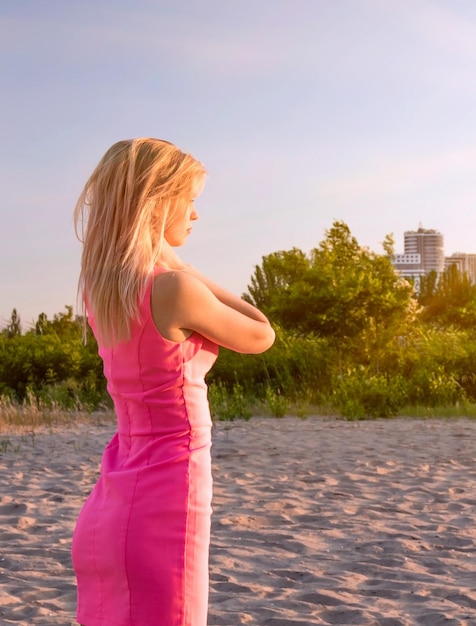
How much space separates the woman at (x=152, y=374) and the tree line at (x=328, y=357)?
38.5 ft

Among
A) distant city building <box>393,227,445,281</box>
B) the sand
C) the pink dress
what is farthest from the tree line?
distant city building <box>393,227,445,281</box>

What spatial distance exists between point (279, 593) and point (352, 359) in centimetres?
1320

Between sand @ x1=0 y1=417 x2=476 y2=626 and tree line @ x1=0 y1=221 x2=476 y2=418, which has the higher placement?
tree line @ x1=0 y1=221 x2=476 y2=418

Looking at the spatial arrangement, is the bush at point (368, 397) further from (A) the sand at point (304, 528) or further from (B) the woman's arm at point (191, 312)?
(B) the woman's arm at point (191, 312)

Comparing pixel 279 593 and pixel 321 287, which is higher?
pixel 321 287

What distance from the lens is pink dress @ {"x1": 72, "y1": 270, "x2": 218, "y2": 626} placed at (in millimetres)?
1925

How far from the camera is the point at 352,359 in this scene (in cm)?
1758

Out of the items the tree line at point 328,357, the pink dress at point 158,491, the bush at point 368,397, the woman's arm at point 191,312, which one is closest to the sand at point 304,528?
the pink dress at point 158,491

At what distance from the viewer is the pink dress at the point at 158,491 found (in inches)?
75.8

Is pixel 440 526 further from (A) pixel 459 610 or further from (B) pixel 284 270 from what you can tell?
(B) pixel 284 270

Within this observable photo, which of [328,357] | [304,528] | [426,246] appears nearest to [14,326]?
[328,357]

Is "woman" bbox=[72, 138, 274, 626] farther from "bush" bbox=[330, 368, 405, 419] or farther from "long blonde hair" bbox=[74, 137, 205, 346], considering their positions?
"bush" bbox=[330, 368, 405, 419]

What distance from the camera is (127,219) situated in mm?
1907

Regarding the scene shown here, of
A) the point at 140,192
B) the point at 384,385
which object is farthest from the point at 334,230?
the point at 140,192
